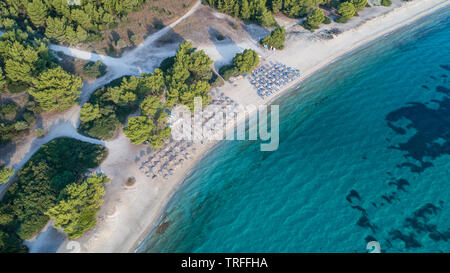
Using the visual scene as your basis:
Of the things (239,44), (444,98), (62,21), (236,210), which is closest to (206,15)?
(239,44)

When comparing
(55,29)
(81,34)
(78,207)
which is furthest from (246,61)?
(55,29)

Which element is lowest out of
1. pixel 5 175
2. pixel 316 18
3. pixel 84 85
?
pixel 5 175

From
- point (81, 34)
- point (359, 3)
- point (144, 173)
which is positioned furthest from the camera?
point (359, 3)

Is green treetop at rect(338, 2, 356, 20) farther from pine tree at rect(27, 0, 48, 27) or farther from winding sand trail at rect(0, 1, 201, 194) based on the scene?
pine tree at rect(27, 0, 48, 27)

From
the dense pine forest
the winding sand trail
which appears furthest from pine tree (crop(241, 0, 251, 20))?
the dense pine forest

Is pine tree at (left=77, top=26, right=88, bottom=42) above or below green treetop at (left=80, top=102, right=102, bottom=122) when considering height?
above

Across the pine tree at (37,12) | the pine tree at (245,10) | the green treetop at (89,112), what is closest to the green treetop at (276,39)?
the pine tree at (245,10)

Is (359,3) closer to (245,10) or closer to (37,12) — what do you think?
(245,10)
